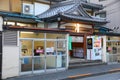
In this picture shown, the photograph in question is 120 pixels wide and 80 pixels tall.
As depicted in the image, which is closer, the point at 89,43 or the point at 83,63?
the point at 83,63

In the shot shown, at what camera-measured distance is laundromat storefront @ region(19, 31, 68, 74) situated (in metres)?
16.2

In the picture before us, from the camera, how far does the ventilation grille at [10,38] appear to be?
1513 cm

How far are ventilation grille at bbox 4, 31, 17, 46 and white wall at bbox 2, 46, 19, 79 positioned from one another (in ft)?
0.99

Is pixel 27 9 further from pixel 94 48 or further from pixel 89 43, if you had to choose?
pixel 94 48

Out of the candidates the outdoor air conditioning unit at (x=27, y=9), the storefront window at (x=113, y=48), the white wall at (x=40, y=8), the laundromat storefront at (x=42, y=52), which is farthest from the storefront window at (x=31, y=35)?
the storefront window at (x=113, y=48)

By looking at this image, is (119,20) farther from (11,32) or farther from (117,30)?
(11,32)

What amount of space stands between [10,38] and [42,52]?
2.81m

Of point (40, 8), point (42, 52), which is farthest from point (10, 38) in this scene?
point (40, 8)

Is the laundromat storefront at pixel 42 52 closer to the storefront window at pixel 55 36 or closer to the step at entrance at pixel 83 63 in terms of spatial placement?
the storefront window at pixel 55 36

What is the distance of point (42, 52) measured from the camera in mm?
17266

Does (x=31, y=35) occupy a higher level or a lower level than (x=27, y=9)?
lower

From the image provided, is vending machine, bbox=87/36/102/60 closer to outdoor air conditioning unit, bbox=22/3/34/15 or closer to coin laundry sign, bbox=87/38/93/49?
coin laundry sign, bbox=87/38/93/49

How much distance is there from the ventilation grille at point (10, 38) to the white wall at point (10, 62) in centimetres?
30

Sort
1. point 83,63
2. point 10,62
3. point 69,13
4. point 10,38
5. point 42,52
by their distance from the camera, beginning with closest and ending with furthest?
point 10,62 → point 10,38 → point 42,52 → point 83,63 → point 69,13
